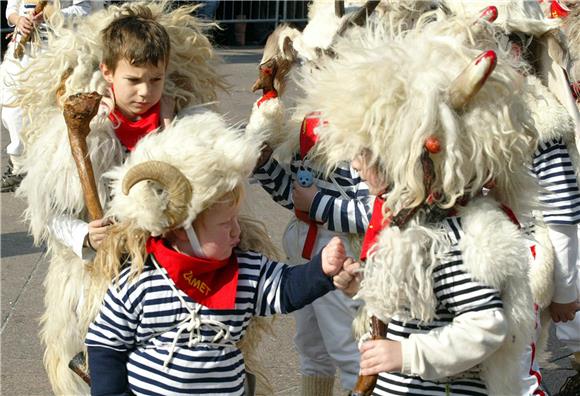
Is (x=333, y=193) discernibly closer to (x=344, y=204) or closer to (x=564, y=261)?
(x=344, y=204)

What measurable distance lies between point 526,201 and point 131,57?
145cm

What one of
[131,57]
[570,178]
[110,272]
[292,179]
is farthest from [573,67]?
[110,272]

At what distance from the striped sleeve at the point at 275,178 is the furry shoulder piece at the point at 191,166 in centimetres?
58

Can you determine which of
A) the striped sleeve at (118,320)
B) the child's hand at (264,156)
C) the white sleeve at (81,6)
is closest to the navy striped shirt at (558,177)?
the child's hand at (264,156)

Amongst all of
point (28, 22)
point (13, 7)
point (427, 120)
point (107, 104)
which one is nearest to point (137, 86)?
point (107, 104)

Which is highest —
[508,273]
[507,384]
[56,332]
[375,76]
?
[375,76]

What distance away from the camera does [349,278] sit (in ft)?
9.40

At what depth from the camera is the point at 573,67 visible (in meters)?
4.45

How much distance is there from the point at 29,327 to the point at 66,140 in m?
2.11

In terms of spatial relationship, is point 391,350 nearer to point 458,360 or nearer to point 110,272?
point 458,360

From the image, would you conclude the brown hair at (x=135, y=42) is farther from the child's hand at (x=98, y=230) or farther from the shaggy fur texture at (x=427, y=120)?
the shaggy fur texture at (x=427, y=120)

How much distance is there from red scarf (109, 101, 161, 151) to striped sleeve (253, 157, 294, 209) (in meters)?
0.42

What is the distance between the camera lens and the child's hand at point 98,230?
11.0ft

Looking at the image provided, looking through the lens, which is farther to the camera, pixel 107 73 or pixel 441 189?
pixel 107 73
